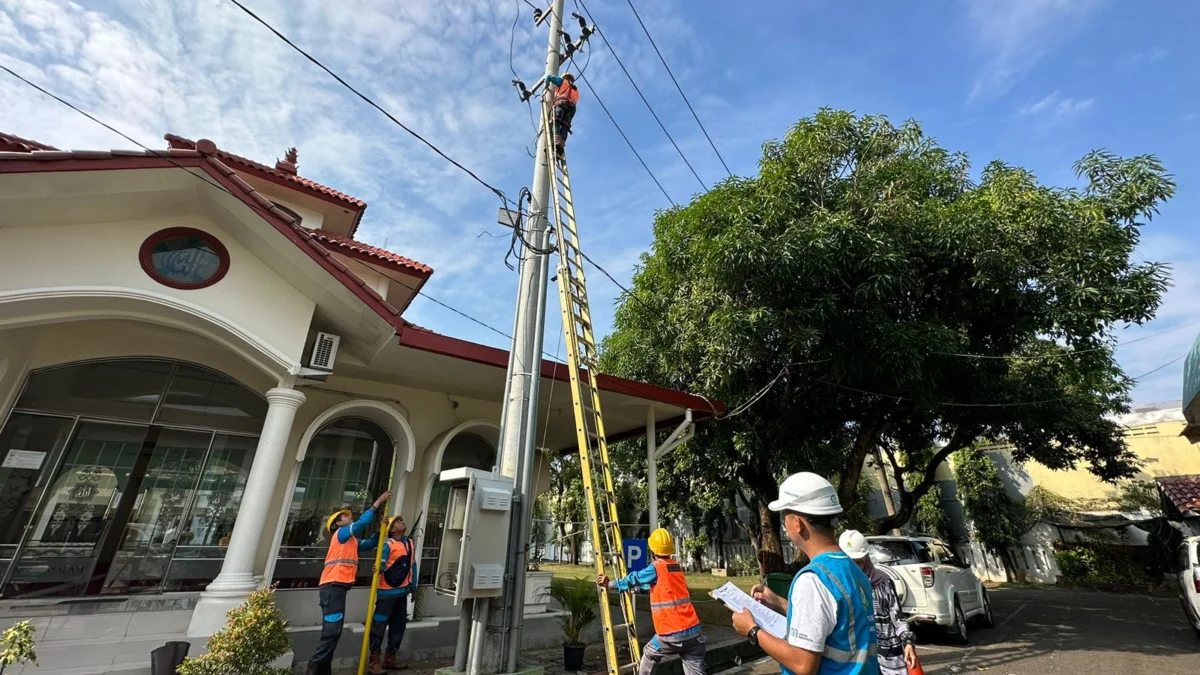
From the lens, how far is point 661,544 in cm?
459

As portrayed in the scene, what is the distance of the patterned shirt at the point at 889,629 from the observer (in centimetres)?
405

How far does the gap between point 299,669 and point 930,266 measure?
11.4 metres

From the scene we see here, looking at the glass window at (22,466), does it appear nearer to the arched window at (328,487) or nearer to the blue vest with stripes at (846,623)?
the arched window at (328,487)

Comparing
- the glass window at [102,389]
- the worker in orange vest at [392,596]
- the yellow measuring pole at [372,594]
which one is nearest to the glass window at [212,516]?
the glass window at [102,389]

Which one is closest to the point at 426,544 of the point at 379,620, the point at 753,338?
the point at 379,620

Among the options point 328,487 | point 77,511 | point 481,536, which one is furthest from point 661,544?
point 77,511

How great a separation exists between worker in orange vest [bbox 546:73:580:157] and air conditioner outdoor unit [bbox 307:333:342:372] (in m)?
3.69

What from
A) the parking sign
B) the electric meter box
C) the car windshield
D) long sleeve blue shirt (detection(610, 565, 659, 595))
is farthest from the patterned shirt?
the car windshield

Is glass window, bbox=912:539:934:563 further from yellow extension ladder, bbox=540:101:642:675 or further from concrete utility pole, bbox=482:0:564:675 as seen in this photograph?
concrete utility pole, bbox=482:0:564:675

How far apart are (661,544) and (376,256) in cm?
849

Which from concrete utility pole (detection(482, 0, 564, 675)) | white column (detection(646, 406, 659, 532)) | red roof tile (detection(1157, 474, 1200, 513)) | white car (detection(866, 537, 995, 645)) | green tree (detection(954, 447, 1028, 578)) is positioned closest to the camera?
concrete utility pole (detection(482, 0, 564, 675))

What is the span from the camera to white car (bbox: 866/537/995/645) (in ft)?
26.4

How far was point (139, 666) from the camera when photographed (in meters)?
4.75

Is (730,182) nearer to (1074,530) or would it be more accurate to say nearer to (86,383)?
(86,383)
